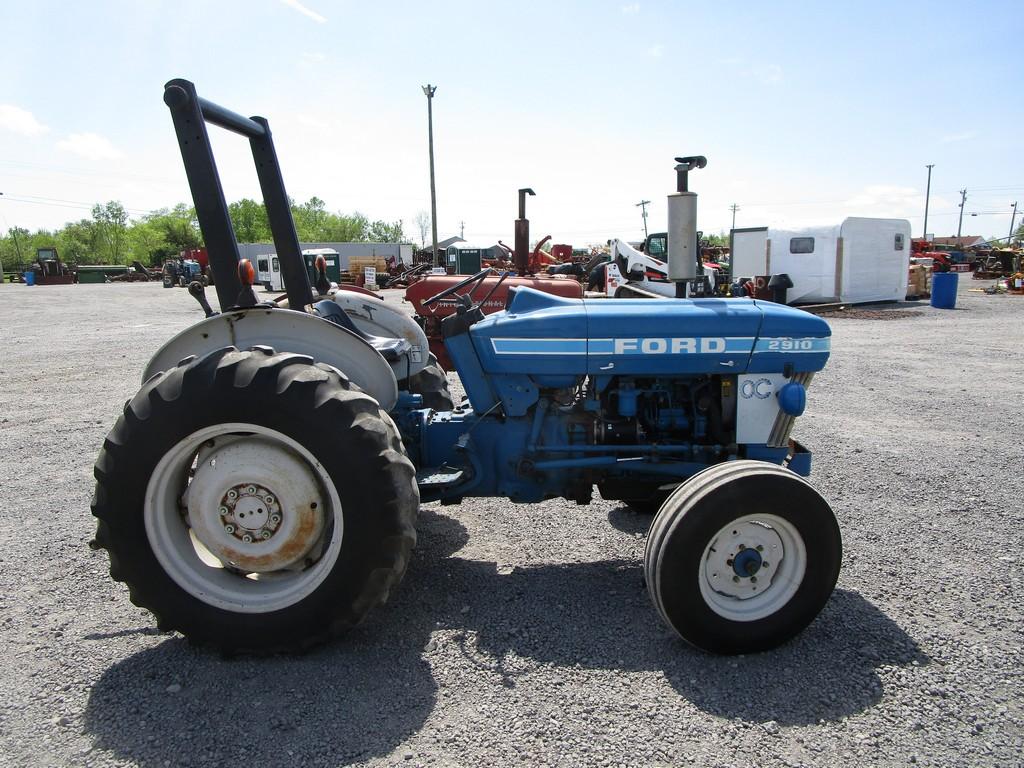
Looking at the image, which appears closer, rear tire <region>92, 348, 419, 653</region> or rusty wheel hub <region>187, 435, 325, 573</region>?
rear tire <region>92, 348, 419, 653</region>

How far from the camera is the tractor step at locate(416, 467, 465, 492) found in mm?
3473

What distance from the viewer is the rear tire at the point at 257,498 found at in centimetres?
278

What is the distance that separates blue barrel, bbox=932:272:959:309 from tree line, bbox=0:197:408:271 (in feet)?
222

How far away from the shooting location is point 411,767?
2.29 m

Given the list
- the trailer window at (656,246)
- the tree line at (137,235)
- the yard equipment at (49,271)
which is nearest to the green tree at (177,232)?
the tree line at (137,235)

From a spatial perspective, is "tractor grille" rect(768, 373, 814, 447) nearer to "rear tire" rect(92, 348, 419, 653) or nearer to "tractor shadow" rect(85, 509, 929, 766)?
"tractor shadow" rect(85, 509, 929, 766)

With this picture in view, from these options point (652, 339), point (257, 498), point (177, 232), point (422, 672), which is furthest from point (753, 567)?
point (177, 232)

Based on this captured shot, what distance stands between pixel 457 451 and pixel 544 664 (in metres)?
1.20

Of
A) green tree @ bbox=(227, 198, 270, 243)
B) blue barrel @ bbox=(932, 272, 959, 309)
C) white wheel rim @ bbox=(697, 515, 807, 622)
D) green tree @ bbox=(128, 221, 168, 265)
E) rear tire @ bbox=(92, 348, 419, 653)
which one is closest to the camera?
rear tire @ bbox=(92, 348, 419, 653)

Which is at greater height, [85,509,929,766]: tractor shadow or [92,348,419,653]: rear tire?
[92,348,419,653]: rear tire

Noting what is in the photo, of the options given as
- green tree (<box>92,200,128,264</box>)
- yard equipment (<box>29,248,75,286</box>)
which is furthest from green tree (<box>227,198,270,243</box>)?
yard equipment (<box>29,248,75,286</box>)

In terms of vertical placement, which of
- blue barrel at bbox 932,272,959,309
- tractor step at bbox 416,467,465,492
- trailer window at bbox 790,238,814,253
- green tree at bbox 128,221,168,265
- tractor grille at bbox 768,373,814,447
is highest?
green tree at bbox 128,221,168,265

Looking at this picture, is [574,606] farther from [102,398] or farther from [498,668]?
[102,398]

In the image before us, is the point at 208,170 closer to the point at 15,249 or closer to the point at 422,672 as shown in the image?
the point at 422,672
